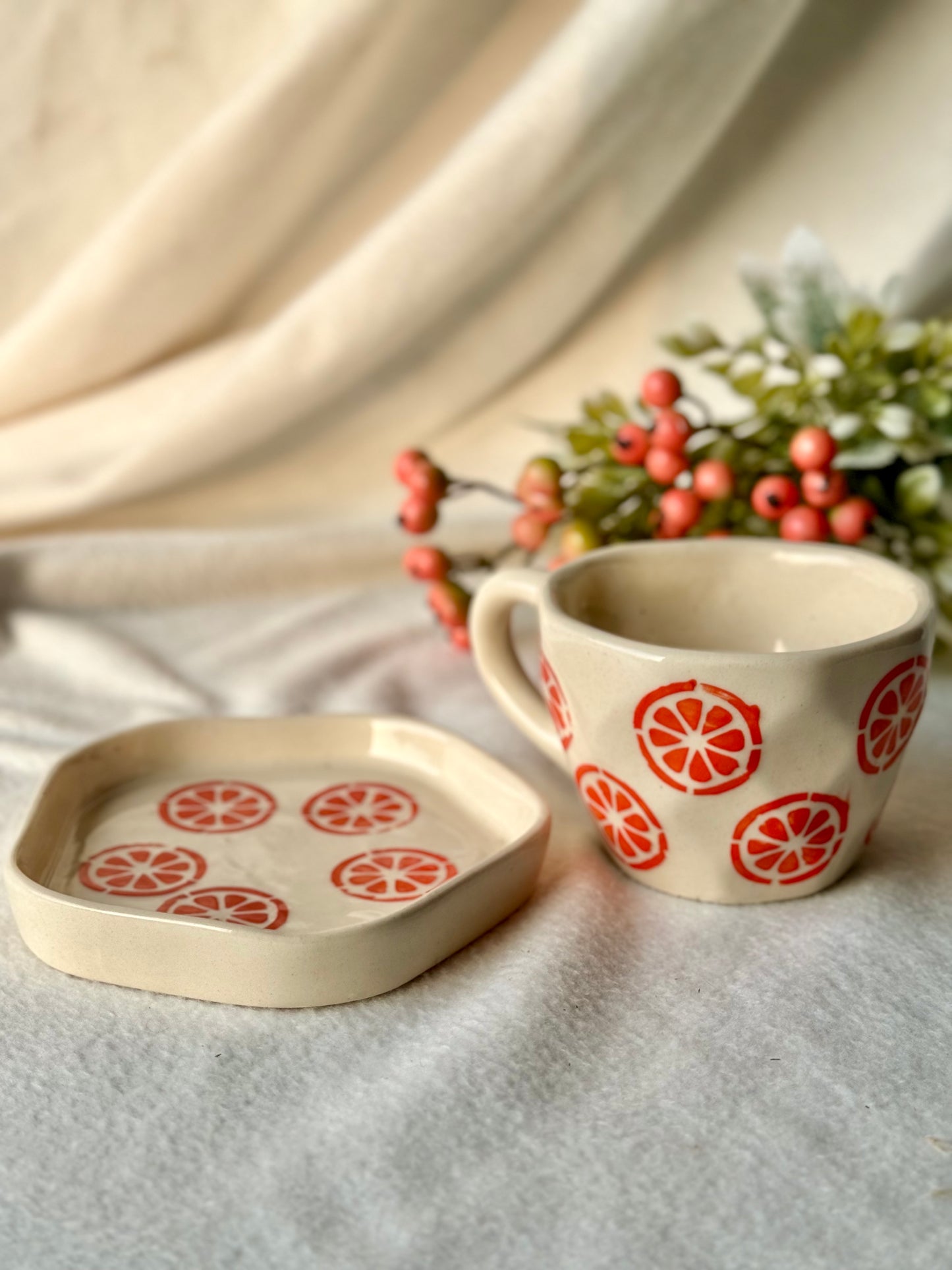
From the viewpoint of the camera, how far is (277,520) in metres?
0.95

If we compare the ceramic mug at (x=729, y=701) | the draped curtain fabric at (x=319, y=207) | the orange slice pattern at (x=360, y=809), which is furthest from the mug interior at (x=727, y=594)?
the draped curtain fabric at (x=319, y=207)

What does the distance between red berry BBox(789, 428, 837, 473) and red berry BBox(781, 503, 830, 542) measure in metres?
0.02

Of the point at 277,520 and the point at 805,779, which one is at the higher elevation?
the point at 805,779

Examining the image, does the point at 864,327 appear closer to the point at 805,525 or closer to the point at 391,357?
the point at 805,525

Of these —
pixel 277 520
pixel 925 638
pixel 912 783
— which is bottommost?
pixel 277 520

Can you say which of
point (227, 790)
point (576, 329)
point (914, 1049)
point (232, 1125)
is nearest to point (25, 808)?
point (227, 790)

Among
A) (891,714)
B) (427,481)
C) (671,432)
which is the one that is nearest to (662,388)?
(671,432)

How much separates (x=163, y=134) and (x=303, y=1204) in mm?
810

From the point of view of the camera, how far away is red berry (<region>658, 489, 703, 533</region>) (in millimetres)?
623

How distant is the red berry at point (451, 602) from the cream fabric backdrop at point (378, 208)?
28 cm

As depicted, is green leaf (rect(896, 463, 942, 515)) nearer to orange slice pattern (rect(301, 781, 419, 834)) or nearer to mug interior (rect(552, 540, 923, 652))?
mug interior (rect(552, 540, 923, 652))

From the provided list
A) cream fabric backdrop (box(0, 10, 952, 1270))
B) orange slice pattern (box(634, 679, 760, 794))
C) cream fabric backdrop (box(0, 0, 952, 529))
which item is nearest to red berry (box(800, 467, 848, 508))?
cream fabric backdrop (box(0, 10, 952, 1270))

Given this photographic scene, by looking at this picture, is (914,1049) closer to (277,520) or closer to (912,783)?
(912,783)

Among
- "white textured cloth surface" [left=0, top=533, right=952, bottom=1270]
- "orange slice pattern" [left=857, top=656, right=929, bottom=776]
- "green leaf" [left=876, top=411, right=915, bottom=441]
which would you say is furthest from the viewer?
"green leaf" [left=876, top=411, right=915, bottom=441]
